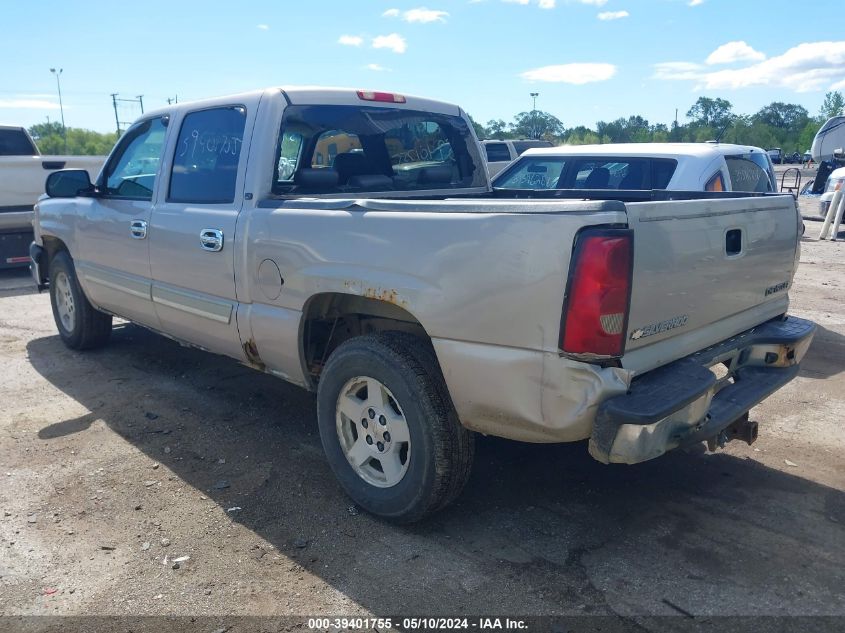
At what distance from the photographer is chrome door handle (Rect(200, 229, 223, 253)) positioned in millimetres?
3978

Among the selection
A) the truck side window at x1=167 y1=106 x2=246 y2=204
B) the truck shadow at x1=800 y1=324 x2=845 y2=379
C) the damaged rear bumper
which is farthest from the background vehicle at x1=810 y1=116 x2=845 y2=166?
the truck side window at x1=167 y1=106 x2=246 y2=204

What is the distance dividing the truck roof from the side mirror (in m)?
0.93

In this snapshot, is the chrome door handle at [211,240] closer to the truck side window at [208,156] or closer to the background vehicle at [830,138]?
the truck side window at [208,156]

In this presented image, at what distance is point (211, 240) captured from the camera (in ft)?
13.3

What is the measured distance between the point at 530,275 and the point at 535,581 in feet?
4.10

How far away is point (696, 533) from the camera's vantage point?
3.25 metres

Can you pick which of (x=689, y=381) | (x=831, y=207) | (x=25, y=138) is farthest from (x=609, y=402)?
(x=831, y=207)

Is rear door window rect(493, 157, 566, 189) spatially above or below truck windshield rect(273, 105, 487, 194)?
below

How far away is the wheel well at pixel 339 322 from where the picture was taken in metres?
3.42

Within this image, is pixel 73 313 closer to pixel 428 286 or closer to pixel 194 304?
pixel 194 304

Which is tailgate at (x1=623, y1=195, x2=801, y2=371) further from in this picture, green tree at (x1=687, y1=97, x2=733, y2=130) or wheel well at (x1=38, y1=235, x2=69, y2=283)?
green tree at (x1=687, y1=97, x2=733, y2=130)

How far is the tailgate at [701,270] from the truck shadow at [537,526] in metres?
0.87

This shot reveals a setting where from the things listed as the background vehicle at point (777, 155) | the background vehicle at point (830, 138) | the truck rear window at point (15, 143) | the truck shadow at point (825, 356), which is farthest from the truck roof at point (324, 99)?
the background vehicle at point (777, 155)

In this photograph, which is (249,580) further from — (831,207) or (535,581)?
(831,207)
